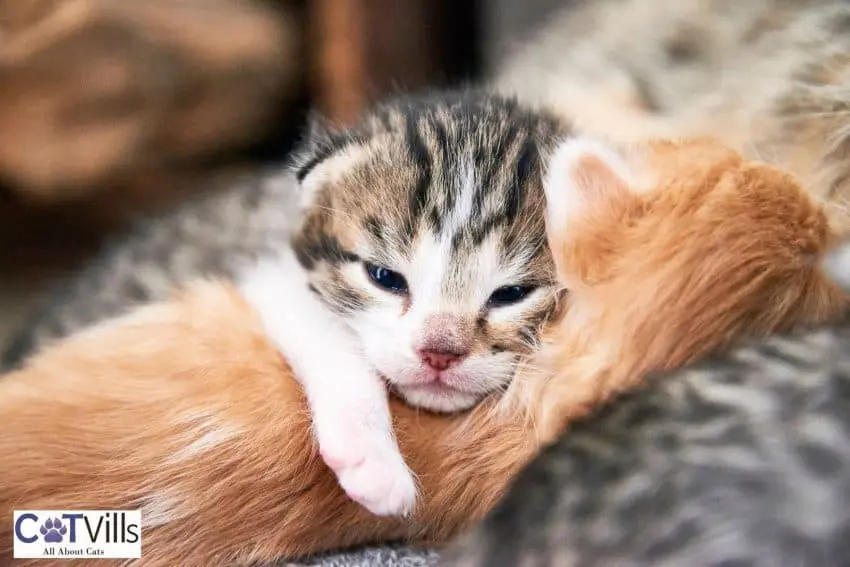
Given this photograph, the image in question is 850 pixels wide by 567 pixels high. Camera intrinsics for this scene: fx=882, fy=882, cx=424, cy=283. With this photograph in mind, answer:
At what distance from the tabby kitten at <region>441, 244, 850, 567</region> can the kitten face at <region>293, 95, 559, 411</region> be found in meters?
0.16

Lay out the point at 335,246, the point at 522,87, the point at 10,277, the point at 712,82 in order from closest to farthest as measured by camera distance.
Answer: the point at 335,246 → the point at 712,82 → the point at 522,87 → the point at 10,277

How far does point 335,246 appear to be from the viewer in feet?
3.27

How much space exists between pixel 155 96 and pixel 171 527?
1.06m

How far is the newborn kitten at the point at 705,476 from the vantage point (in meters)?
0.62

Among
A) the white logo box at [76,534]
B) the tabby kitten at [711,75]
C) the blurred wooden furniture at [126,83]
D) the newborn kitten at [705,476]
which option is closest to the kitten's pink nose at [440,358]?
the newborn kitten at [705,476]

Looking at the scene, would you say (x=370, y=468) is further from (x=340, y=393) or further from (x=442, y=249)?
(x=442, y=249)

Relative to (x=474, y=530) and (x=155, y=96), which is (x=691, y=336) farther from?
(x=155, y=96)

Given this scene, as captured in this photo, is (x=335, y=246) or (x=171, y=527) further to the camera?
(x=335, y=246)

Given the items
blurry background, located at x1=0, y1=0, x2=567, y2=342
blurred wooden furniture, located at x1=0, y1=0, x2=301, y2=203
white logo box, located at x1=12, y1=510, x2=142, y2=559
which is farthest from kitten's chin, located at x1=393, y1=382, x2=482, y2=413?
blurred wooden furniture, located at x1=0, y1=0, x2=301, y2=203

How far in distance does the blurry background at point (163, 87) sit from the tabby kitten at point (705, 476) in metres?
0.87

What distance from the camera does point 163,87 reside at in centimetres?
167

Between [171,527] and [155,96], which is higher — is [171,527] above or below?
below

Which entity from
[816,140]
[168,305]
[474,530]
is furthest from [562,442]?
[816,140]

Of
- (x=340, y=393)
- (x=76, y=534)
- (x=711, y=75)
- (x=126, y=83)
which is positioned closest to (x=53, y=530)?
(x=76, y=534)
